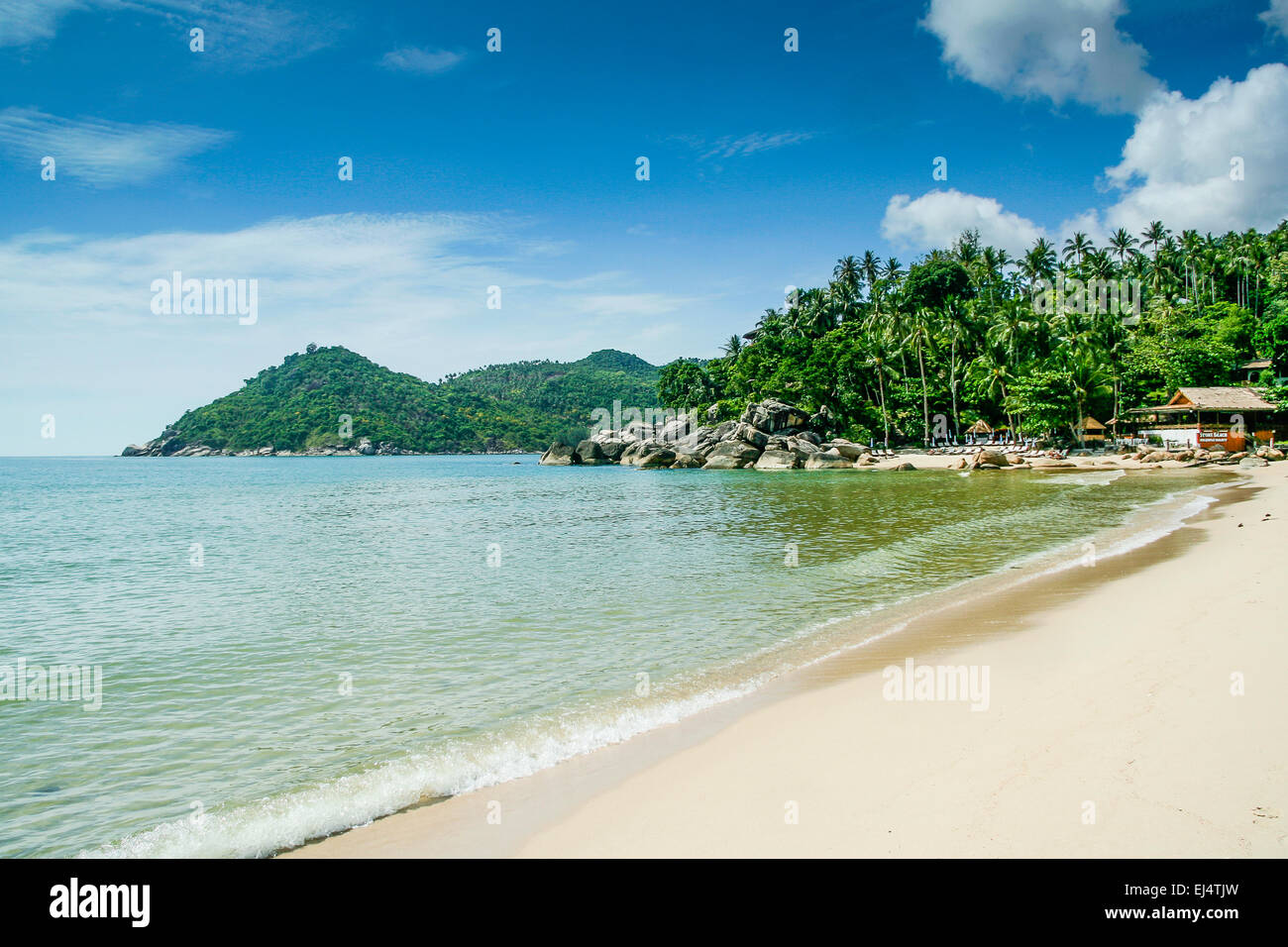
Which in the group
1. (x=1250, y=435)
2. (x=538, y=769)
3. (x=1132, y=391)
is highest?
(x=1132, y=391)

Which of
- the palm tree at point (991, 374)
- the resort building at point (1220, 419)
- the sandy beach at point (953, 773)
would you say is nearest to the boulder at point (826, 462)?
the palm tree at point (991, 374)

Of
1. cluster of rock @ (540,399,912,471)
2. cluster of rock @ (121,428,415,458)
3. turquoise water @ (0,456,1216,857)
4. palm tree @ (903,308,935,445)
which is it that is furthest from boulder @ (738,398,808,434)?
cluster of rock @ (121,428,415,458)

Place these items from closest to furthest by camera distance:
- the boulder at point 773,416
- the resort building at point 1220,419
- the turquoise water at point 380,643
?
the turquoise water at point 380,643 < the resort building at point 1220,419 < the boulder at point 773,416

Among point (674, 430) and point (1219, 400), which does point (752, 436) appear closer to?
point (674, 430)

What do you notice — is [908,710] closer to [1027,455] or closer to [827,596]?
[827,596]

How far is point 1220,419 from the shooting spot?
61188 mm

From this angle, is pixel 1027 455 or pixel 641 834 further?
pixel 1027 455

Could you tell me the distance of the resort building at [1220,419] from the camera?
57.3 meters

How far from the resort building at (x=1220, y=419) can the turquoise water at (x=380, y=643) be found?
40.2 m

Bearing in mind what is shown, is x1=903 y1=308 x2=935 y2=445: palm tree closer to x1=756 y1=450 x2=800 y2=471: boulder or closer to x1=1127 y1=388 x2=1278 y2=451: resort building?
x1=756 y1=450 x2=800 y2=471: boulder

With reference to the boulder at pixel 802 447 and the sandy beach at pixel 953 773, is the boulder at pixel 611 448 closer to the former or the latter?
the boulder at pixel 802 447

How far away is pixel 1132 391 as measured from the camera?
7012 cm
